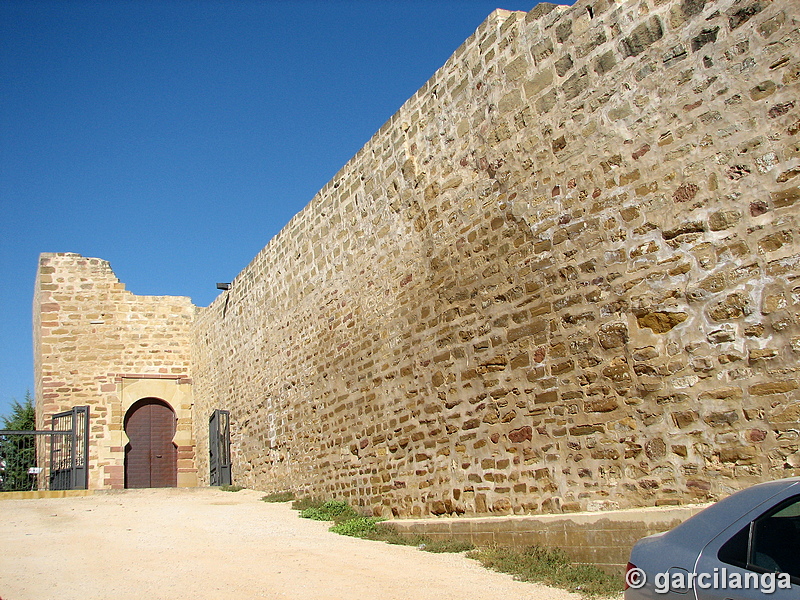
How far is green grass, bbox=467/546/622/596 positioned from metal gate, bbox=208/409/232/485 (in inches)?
341

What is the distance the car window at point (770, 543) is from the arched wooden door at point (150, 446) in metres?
14.8

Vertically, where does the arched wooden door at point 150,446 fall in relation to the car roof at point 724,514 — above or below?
above

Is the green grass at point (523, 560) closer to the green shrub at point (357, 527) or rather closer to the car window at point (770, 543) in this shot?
the green shrub at point (357, 527)

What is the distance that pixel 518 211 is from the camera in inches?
256

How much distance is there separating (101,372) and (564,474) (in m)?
12.5

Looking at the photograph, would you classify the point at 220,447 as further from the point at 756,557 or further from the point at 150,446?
the point at 756,557

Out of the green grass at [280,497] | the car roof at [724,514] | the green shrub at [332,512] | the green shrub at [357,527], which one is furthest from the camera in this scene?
the green grass at [280,497]

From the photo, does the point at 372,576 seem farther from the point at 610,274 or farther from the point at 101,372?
the point at 101,372

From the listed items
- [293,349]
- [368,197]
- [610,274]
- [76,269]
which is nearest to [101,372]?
[76,269]

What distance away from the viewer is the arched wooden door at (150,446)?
1573 centimetres

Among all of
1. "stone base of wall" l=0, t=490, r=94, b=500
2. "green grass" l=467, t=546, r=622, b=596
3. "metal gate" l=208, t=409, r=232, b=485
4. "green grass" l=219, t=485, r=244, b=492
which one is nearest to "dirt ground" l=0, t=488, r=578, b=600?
"green grass" l=467, t=546, r=622, b=596

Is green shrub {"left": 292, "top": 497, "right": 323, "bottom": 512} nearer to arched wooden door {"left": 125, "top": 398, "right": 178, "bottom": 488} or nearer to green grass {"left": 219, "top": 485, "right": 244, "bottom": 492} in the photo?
green grass {"left": 219, "top": 485, "right": 244, "bottom": 492}

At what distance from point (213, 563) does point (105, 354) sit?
11213mm

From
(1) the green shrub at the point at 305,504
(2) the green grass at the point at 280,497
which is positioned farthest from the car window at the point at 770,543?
(2) the green grass at the point at 280,497
